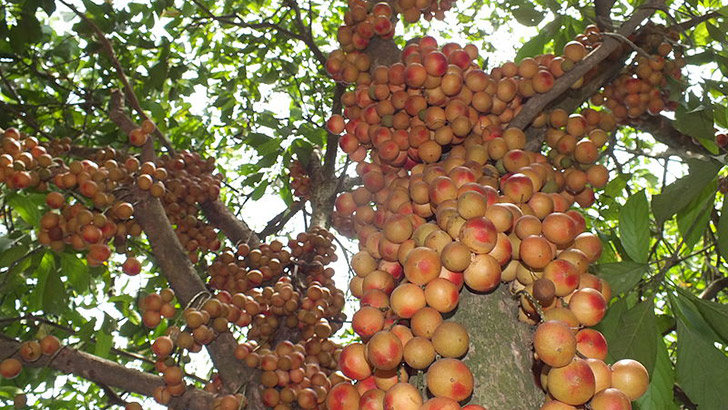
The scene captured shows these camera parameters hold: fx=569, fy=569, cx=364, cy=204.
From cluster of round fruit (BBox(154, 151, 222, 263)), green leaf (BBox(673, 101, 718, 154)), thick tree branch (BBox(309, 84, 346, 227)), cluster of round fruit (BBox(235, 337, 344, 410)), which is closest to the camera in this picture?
green leaf (BBox(673, 101, 718, 154))

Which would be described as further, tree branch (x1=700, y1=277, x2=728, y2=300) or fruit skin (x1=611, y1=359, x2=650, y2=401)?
tree branch (x1=700, y1=277, x2=728, y2=300)

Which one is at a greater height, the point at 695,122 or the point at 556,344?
the point at 695,122

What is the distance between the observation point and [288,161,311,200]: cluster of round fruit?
392cm

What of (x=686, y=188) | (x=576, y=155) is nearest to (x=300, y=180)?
(x=576, y=155)

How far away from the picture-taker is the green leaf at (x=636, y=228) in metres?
1.66

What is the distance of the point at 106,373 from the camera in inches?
88.7

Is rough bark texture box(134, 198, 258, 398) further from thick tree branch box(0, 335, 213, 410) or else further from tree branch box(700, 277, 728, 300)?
tree branch box(700, 277, 728, 300)

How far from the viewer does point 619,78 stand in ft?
8.15

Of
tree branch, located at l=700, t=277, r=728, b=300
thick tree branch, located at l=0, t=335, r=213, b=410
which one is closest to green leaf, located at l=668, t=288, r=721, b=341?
tree branch, located at l=700, t=277, r=728, b=300

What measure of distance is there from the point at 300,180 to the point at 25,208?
5.54 feet

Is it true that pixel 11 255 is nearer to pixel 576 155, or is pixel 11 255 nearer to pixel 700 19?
pixel 576 155

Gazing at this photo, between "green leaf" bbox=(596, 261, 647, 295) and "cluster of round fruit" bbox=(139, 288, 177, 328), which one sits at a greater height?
"cluster of round fruit" bbox=(139, 288, 177, 328)

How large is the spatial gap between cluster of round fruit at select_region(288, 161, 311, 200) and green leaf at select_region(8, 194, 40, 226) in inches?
63.4

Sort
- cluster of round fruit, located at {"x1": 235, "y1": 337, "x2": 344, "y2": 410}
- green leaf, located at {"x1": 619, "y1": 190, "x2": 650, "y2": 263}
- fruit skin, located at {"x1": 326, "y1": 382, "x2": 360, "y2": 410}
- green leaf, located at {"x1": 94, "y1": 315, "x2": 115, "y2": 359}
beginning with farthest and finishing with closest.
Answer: green leaf, located at {"x1": 94, "y1": 315, "x2": 115, "y2": 359} < cluster of round fruit, located at {"x1": 235, "y1": 337, "x2": 344, "y2": 410} < green leaf, located at {"x1": 619, "y1": 190, "x2": 650, "y2": 263} < fruit skin, located at {"x1": 326, "y1": 382, "x2": 360, "y2": 410}
